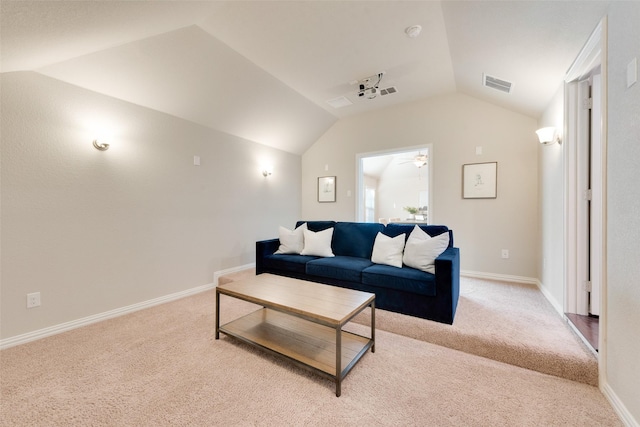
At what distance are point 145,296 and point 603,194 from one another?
420cm

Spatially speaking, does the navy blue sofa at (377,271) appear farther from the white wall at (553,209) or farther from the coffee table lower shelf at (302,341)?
the white wall at (553,209)

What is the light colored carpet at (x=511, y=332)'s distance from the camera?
1.72m

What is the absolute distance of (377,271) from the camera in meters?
2.59

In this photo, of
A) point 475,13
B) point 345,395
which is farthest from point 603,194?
point 345,395

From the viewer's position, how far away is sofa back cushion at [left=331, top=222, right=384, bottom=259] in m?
3.29

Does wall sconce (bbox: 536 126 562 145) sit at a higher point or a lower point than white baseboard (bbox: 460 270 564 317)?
higher

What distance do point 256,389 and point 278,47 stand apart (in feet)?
10.2

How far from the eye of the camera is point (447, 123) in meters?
3.89

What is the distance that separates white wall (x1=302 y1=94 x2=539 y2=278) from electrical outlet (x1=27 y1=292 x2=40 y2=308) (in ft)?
15.0

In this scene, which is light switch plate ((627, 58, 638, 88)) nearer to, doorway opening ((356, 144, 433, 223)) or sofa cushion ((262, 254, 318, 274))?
sofa cushion ((262, 254, 318, 274))

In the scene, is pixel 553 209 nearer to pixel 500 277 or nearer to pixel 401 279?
pixel 500 277

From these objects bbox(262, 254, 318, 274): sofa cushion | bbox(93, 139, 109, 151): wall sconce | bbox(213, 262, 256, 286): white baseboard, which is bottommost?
bbox(213, 262, 256, 286): white baseboard

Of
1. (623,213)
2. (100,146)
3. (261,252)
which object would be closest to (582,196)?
(623,213)

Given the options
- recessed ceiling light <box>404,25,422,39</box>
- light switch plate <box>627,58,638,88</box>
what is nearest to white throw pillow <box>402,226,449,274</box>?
light switch plate <box>627,58,638,88</box>
